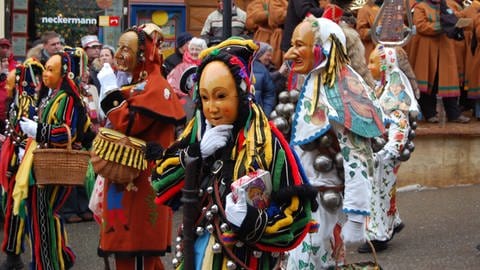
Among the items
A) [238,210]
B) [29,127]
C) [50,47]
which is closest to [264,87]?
[50,47]

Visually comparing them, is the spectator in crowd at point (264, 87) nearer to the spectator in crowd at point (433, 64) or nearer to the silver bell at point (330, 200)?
the spectator in crowd at point (433, 64)

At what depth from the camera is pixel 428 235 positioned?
912 centimetres

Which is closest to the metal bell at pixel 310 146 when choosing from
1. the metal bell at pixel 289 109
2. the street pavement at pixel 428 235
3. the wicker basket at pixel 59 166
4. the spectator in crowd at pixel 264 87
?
the metal bell at pixel 289 109

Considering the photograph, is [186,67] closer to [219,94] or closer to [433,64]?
[433,64]

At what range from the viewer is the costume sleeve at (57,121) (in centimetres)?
661

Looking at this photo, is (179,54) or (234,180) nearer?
(234,180)

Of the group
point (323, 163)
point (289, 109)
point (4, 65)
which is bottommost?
point (323, 163)

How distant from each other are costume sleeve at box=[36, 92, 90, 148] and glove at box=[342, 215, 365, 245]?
2347mm

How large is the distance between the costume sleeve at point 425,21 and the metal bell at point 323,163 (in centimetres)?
698

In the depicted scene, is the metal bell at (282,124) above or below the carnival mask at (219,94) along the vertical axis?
below

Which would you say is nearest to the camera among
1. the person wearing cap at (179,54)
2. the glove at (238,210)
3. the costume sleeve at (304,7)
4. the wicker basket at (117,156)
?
the glove at (238,210)

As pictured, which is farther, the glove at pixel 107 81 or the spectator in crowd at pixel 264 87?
the spectator in crowd at pixel 264 87

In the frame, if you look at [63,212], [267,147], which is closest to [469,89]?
[63,212]

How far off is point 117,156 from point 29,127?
1102mm
